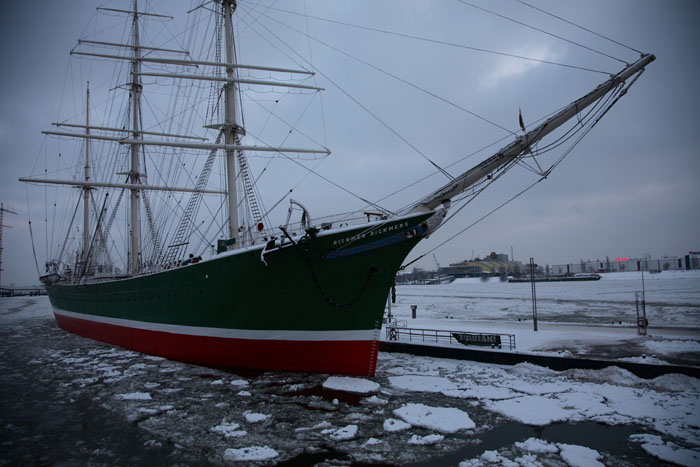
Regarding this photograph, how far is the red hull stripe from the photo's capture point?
1050 centimetres

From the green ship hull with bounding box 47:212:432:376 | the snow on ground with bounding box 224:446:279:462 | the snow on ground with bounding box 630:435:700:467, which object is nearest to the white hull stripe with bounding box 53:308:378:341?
the green ship hull with bounding box 47:212:432:376

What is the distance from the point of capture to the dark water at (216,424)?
19.9 ft

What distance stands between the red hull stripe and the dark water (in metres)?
0.41

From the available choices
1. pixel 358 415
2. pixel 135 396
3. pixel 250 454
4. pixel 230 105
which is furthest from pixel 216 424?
pixel 230 105

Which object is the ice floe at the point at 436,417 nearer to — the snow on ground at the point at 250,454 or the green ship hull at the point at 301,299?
the green ship hull at the point at 301,299

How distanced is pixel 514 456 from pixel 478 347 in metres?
7.32

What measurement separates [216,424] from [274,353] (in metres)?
3.71

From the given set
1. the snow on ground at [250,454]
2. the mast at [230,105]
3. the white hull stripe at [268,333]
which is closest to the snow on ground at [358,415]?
the snow on ground at [250,454]

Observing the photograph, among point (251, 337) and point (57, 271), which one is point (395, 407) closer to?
point (251, 337)

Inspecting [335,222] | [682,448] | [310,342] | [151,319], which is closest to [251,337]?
[310,342]

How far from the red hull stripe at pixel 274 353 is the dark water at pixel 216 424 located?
0.41 metres

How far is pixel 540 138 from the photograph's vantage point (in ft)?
32.0

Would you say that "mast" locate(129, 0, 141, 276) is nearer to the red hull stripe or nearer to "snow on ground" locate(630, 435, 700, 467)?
the red hull stripe

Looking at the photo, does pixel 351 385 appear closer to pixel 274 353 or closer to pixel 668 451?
pixel 274 353
